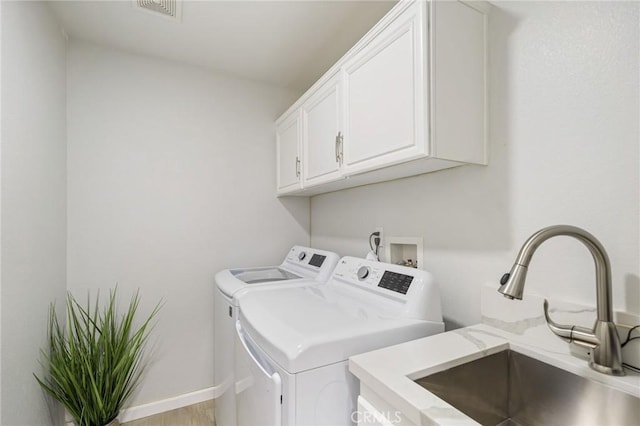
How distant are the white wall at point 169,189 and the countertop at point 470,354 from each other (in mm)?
1637

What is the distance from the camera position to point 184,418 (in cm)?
197

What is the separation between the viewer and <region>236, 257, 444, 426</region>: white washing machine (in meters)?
0.89

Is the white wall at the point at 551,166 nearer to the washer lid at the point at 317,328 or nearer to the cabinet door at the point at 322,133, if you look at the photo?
the washer lid at the point at 317,328


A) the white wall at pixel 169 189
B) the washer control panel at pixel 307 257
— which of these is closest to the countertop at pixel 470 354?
the washer control panel at pixel 307 257

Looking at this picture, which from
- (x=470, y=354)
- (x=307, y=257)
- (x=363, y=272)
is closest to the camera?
(x=470, y=354)

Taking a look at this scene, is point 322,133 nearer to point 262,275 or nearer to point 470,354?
point 262,275

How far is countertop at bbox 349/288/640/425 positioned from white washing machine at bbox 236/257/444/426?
10 cm

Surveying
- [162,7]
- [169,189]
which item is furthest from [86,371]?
[162,7]

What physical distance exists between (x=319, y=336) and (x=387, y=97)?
0.92 m

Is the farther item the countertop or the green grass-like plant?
the green grass-like plant

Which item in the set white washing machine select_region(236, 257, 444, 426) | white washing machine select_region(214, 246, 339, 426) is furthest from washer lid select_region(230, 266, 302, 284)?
white washing machine select_region(236, 257, 444, 426)

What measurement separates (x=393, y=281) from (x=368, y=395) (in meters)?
0.56

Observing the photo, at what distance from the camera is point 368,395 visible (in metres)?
0.82

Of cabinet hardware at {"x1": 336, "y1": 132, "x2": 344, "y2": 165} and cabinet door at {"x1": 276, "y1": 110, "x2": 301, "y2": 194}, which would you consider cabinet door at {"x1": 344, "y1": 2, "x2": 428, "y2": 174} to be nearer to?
cabinet hardware at {"x1": 336, "y1": 132, "x2": 344, "y2": 165}
